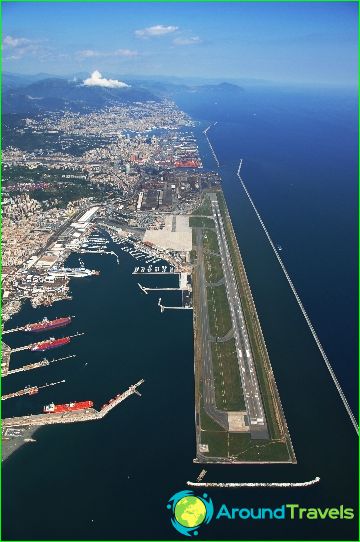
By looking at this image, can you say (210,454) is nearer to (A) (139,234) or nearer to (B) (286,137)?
(A) (139,234)

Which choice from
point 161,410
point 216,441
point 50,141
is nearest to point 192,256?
point 161,410

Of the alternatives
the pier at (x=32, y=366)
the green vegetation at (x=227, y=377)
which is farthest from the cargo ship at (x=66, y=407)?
the green vegetation at (x=227, y=377)

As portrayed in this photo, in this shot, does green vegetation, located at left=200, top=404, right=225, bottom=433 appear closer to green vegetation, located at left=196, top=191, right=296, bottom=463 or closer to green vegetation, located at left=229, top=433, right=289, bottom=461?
green vegetation, located at left=196, top=191, right=296, bottom=463

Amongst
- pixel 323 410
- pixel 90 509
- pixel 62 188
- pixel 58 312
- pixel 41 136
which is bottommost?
pixel 90 509

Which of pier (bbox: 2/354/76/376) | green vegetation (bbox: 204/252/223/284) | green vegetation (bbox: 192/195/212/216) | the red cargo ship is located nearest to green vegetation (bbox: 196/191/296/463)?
green vegetation (bbox: 204/252/223/284)

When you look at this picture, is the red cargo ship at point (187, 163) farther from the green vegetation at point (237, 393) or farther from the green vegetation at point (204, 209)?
the green vegetation at point (237, 393)

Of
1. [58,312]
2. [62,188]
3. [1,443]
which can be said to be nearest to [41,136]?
[62,188]

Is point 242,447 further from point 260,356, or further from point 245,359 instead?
point 260,356
